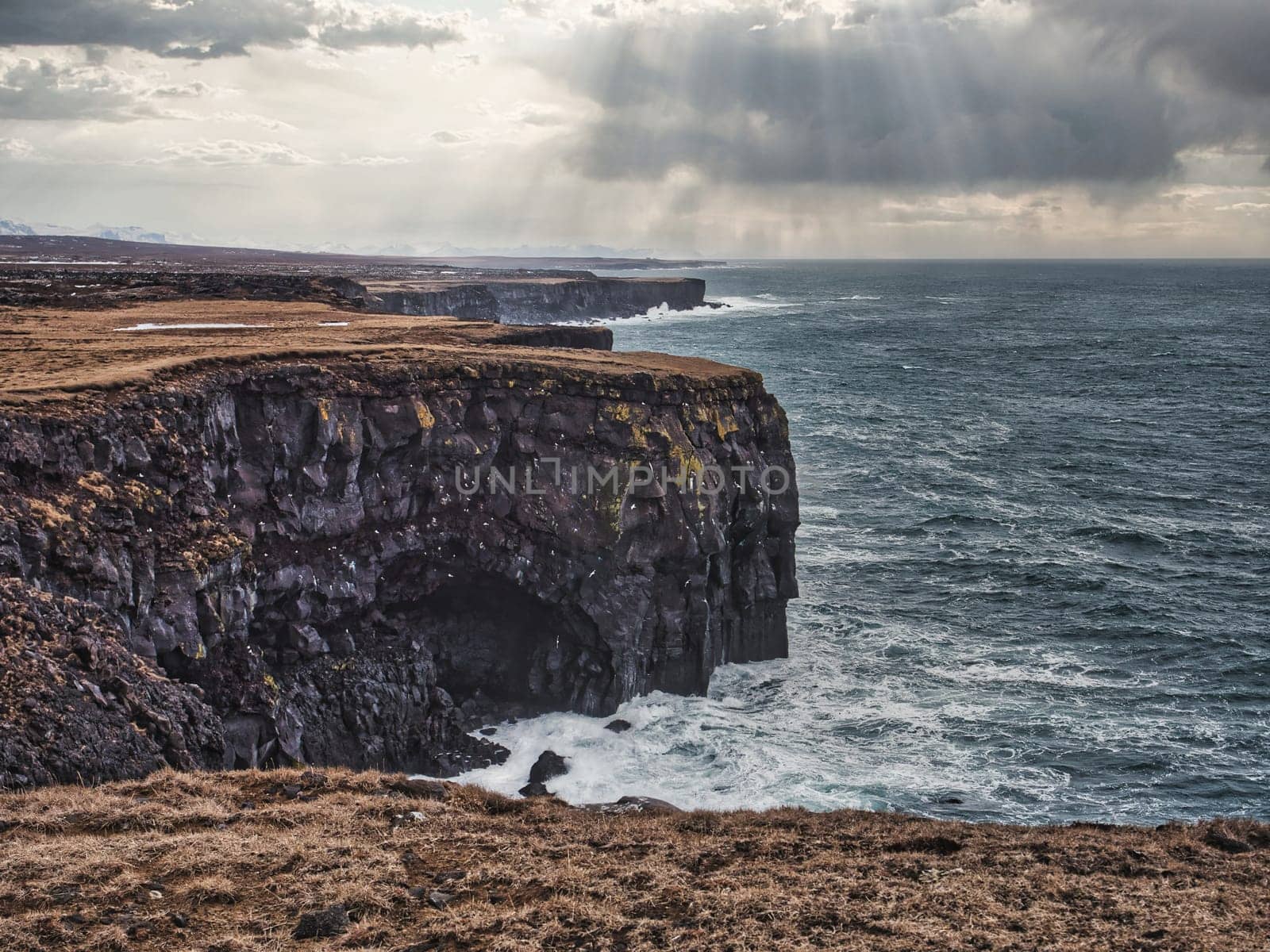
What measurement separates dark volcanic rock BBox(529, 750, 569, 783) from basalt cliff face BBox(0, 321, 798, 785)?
85.5 inches

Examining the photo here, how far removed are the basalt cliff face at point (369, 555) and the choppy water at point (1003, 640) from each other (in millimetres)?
3632

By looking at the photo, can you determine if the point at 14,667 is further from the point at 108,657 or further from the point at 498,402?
the point at 498,402

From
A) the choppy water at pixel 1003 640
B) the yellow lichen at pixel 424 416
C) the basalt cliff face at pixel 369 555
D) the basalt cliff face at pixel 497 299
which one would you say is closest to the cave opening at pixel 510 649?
the basalt cliff face at pixel 369 555

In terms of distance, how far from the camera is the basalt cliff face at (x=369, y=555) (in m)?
25.3

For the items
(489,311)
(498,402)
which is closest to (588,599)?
(498,402)

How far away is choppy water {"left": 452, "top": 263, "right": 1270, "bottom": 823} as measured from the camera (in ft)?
115

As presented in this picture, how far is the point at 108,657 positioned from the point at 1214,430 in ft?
296

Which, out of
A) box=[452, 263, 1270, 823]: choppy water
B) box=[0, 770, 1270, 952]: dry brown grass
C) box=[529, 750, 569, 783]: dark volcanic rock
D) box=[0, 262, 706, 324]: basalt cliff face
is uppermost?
box=[0, 262, 706, 324]: basalt cliff face

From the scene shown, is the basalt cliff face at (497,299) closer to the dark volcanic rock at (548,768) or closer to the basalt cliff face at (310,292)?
the basalt cliff face at (310,292)

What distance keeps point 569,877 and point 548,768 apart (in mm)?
17050

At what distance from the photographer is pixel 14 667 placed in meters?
22.3

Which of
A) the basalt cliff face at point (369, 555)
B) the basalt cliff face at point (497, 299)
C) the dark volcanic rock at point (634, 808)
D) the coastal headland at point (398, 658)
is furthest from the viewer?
the basalt cliff face at point (497, 299)

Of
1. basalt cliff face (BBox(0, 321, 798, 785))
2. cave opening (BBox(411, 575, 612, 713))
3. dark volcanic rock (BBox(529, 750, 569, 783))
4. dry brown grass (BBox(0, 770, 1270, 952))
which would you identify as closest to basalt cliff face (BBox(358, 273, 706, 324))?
basalt cliff face (BBox(0, 321, 798, 785))

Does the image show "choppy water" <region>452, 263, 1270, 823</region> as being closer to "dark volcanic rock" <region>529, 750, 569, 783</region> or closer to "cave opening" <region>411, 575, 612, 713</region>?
"dark volcanic rock" <region>529, 750, 569, 783</region>
